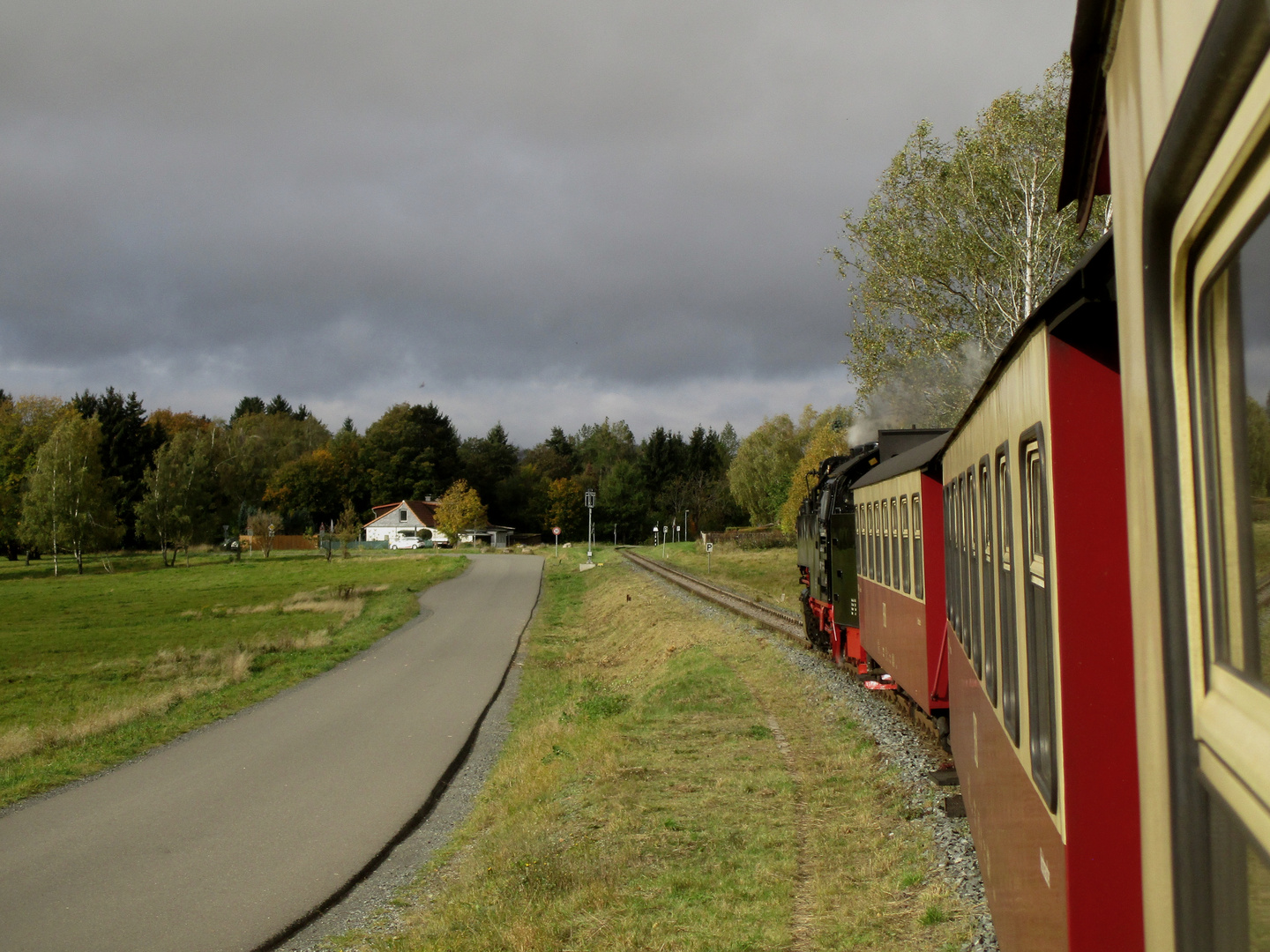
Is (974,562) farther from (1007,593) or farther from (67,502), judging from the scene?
(67,502)

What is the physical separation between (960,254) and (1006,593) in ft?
69.1

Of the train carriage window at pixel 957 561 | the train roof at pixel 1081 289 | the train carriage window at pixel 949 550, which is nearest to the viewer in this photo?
the train roof at pixel 1081 289

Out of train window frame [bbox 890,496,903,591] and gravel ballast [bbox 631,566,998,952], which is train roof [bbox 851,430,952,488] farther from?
gravel ballast [bbox 631,566,998,952]

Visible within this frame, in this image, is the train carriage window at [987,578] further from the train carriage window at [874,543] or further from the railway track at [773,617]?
the train carriage window at [874,543]

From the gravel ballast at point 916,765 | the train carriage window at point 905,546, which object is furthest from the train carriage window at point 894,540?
the gravel ballast at point 916,765

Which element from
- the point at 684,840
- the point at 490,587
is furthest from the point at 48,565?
the point at 684,840

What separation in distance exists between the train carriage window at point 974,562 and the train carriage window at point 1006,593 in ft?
2.24

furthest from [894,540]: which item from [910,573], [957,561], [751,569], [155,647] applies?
[751,569]

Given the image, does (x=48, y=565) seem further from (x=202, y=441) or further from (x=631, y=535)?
(x=631, y=535)

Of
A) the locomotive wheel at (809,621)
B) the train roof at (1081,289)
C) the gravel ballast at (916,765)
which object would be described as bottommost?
the gravel ballast at (916,765)

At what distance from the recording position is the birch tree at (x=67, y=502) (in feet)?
222

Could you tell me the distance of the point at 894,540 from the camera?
9555 millimetres

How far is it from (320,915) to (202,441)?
76.6 m

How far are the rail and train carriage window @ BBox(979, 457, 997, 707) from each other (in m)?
14.2
